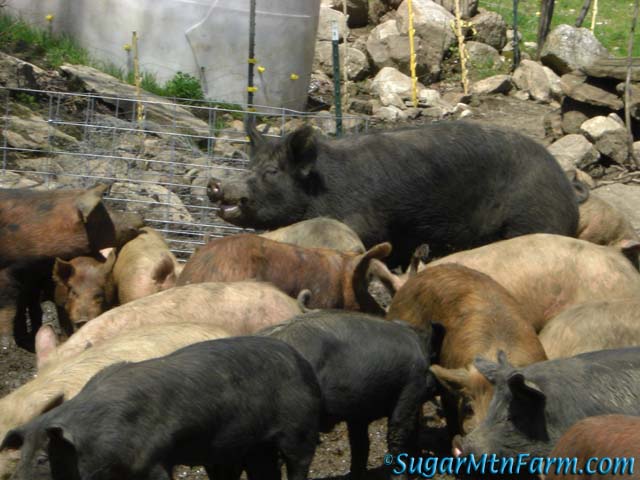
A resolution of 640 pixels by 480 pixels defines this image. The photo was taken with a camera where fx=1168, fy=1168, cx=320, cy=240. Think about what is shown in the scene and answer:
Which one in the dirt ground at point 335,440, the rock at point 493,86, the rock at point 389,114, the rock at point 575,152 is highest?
the rock at point 575,152

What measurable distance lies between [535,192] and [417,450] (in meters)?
3.20

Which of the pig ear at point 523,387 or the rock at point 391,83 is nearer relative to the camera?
the pig ear at point 523,387

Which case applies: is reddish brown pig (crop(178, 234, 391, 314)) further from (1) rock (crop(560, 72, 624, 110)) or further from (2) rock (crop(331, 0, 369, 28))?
(2) rock (crop(331, 0, 369, 28))

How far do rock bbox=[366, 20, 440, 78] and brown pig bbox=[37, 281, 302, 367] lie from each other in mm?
10587

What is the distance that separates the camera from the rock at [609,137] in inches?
467

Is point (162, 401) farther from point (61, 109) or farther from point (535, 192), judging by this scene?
point (61, 109)

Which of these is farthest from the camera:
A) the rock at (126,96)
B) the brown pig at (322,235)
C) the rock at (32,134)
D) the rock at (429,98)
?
the rock at (429,98)

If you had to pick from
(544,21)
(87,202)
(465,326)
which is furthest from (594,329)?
(544,21)

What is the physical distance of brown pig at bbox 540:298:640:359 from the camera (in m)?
5.68

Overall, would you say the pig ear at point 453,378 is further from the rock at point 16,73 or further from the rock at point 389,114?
the rock at point 389,114

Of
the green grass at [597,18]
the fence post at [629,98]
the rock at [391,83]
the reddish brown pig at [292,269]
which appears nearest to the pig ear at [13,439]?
the reddish brown pig at [292,269]

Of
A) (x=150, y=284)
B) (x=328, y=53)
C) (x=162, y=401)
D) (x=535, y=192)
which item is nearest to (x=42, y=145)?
(x=150, y=284)

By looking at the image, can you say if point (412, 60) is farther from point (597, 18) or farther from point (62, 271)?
point (62, 271)

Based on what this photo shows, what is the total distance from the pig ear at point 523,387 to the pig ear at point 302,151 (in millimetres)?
3837
